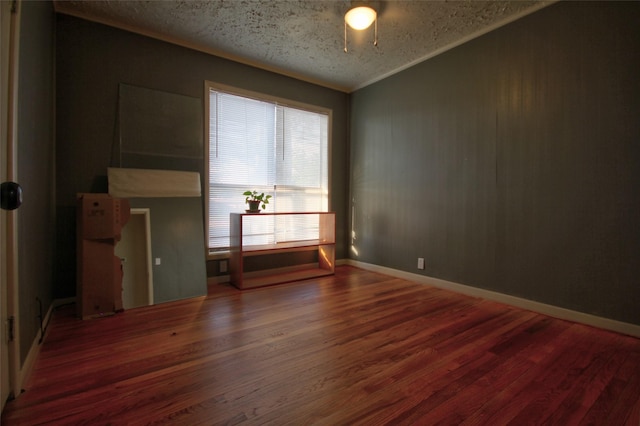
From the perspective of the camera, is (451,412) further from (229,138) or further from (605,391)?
(229,138)

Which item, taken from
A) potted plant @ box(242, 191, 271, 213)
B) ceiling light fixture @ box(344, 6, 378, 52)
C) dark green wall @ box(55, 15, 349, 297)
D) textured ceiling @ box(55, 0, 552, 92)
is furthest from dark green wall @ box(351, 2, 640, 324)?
dark green wall @ box(55, 15, 349, 297)

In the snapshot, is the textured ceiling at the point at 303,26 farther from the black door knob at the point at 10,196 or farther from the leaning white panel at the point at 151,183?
the black door knob at the point at 10,196

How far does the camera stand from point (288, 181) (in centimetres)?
411

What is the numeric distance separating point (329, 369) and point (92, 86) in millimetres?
3217

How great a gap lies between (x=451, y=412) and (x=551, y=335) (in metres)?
1.35

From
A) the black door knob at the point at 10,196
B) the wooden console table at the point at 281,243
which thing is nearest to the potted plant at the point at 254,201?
the wooden console table at the point at 281,243

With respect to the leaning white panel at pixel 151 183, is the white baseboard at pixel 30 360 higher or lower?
lower

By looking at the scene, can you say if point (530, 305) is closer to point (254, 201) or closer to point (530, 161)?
point (530, 161)

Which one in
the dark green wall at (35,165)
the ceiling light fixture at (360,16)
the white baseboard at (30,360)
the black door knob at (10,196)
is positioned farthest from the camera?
the ceiling light fixture at (360,16)

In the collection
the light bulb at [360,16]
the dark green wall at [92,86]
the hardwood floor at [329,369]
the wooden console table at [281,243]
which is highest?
the light bulb at [360,16]

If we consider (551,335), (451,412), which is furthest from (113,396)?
(551,335)

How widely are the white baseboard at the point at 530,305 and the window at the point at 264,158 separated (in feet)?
5.12

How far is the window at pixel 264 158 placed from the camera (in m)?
3.53

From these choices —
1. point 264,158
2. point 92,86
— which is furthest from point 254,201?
point 92,86
